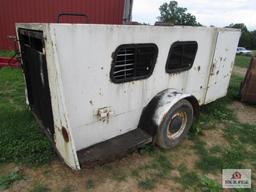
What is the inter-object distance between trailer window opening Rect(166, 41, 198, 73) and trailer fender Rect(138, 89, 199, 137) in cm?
36

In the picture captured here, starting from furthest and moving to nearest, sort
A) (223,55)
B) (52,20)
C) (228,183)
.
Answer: (52,20) < (223,55) < (228,183)

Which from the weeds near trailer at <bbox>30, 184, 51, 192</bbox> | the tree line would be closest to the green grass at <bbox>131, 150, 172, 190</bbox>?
the weeds near trailer at <bbox>30, 184, 51, 192</bbox>

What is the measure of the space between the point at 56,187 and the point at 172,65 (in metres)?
2.10

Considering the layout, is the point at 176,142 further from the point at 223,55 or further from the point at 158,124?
the point at 223,55

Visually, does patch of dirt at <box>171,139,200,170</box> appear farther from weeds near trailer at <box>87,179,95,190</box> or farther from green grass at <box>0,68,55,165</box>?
green grass at <box>0,68,55,165</box>

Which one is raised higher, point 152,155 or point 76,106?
point 76,106

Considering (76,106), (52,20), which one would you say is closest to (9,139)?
(76,106)

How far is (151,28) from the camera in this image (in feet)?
8.72

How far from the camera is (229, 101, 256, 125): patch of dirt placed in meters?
4.60

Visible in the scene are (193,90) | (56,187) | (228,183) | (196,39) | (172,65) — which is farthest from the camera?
(193,90)

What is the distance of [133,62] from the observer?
2.70m

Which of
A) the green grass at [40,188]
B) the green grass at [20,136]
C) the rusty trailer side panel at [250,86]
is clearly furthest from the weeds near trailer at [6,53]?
the rusty trailer side panel at [250,86]

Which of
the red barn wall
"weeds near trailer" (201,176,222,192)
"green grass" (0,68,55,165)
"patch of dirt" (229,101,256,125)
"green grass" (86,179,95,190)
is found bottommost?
"weeds near trailer" (201,176,222,192)

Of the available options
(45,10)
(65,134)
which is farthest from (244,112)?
(45,10)
